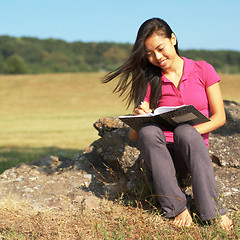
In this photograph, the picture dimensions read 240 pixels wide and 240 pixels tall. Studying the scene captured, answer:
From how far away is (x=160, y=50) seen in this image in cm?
339

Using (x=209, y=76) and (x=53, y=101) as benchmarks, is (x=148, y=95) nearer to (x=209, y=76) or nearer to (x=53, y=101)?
(x=209, y=76)

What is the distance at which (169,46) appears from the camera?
3.41 m

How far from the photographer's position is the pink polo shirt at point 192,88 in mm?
3443

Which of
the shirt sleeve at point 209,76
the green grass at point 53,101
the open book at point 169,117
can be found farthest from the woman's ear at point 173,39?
the green grass at point 53,101

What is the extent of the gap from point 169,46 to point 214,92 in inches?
22.9

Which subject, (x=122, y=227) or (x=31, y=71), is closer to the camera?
(x=122, y=227)

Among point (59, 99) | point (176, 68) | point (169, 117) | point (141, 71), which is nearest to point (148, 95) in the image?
point (141, 71)

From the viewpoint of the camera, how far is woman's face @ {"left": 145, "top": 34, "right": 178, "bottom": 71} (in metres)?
3.36

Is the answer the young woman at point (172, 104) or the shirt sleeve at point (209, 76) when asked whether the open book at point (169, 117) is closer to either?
the young woman at point (172, 104)

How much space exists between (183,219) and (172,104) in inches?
41.0

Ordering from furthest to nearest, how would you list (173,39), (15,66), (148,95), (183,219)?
1. (15,66)
2. (148,95)
3. (173,39)
4. (183,219)

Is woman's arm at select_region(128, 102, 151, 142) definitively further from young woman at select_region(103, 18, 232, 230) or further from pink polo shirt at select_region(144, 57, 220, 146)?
pink polo shirt at select_region(144, 57, 220, 146)

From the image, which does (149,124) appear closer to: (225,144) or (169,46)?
(169,46)

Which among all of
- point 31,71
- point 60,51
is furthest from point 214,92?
point 60,51
